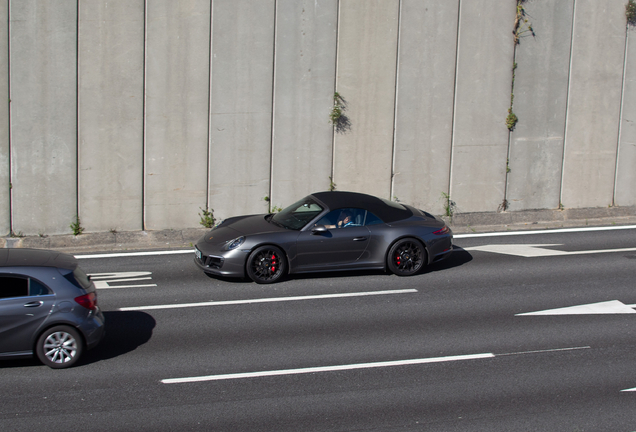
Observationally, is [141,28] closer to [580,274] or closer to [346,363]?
[346,363]

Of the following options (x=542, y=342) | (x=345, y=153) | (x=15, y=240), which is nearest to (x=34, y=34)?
(x=15, y=240)

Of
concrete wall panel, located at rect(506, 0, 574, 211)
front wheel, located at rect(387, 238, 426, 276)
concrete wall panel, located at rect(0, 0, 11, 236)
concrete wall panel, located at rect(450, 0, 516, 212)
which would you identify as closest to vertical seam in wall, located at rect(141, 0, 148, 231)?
concrete wall panel, located at rect(0, 0, 11, 236)

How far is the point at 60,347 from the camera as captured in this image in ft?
24.5

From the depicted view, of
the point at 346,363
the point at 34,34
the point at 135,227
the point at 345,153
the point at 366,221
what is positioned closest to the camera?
the point at 346,363

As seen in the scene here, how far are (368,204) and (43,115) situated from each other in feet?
23.3

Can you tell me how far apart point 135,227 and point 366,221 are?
5.78 meters

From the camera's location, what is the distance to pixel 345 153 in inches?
592

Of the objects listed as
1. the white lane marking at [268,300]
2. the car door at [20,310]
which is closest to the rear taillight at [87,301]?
the car door at [20,310]

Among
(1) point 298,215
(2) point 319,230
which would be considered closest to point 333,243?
(2) point 319,230

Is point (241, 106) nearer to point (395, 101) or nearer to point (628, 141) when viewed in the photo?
point (395, 101)

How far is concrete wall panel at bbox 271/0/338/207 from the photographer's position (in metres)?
14.3

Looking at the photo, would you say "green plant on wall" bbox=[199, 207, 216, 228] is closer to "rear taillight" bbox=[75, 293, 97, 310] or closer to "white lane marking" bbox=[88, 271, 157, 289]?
"white lane marking" bbox=[88, 271, 157, 289]

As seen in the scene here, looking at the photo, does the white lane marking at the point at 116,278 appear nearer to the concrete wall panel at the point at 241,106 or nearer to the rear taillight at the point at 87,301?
the rear taillight at the point at 87,301

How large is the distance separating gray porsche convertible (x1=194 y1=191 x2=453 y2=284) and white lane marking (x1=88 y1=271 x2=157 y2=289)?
1067 millimetres
